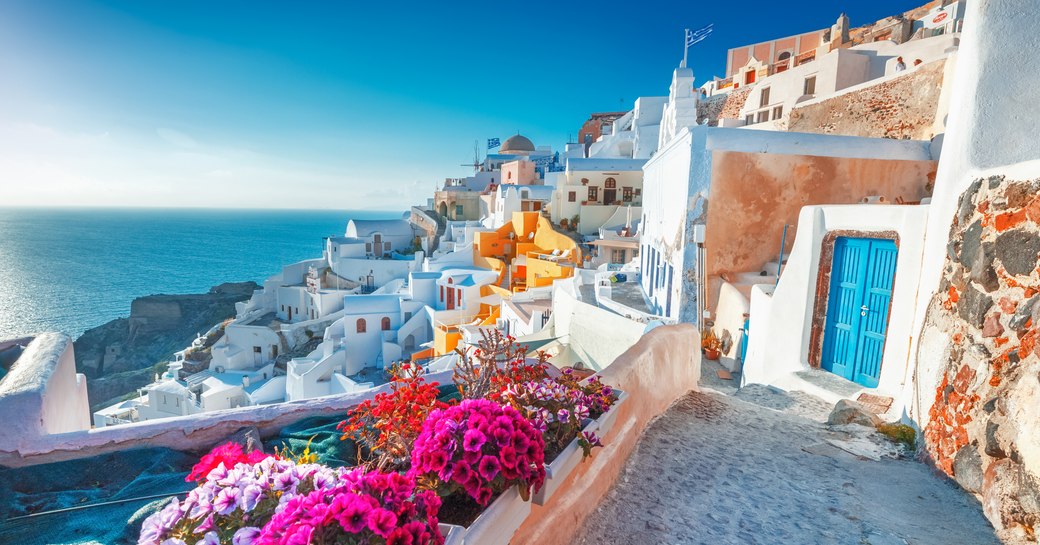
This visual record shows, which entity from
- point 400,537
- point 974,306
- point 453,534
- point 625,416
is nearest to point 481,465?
point 453,534

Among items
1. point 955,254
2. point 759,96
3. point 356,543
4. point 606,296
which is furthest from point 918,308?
point 759,96

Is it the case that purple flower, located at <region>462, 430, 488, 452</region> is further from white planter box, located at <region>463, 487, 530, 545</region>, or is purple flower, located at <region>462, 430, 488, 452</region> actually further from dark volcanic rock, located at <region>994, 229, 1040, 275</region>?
dark volcanic rock, located at <region>994, 229, 1040, 275</region>

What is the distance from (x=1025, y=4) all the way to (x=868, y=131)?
42.2 ft

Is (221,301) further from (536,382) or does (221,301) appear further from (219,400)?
(536,382)

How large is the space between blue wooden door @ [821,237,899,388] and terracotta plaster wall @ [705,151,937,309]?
9.67 feet

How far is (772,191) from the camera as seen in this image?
934 cm

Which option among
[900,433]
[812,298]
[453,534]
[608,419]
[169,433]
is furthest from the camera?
[812,298]

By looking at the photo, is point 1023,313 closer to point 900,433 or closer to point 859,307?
point 900,433

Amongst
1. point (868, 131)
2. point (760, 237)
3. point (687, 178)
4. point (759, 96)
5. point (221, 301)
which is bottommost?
point (221, 301)

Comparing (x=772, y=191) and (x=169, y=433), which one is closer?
A: (x=169, y=433)

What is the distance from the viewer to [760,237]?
961 cm

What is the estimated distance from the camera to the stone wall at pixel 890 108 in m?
12.8

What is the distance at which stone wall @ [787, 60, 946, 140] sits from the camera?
502 inches

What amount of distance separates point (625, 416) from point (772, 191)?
7398 millimetres
